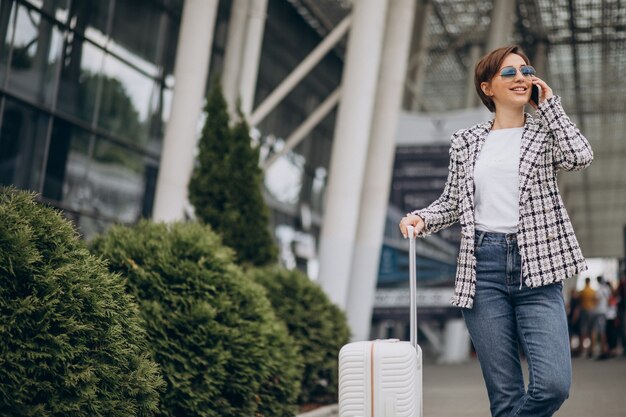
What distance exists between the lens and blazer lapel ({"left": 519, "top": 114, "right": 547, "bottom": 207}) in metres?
3.96

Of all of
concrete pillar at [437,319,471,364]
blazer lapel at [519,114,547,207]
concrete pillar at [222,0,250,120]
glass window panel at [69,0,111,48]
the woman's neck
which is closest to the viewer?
blazer lapel at [519,114,547,207]

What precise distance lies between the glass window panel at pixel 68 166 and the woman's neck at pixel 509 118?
13079mm

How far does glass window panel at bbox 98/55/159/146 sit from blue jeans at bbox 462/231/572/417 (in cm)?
1500

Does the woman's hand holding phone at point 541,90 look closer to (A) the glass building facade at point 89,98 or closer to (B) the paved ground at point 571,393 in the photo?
(B) the paved ground at point 571,393

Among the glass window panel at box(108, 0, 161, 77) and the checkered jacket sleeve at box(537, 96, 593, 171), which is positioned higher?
the glass window panel at box(108, 0, 161, 77)

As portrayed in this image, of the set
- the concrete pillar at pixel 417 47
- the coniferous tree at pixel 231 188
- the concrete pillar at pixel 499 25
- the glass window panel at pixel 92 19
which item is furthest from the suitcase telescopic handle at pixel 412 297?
the concrete pillar at pixel 417 47

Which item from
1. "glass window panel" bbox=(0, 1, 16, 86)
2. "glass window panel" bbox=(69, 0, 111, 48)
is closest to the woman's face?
"glass window panel" bbox=(0, 1, 16, 86)

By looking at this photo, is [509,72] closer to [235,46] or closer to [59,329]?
[59,329]

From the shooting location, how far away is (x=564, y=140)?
3936mm

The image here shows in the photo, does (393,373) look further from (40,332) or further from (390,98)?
(390,98)

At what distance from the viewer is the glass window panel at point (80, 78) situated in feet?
55.5

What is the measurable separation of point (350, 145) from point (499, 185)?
1264cm

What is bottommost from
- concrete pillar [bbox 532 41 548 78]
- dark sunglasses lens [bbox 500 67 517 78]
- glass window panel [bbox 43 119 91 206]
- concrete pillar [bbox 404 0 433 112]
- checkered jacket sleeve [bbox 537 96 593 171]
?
checkered jacket sleeve [bbox 537 96 593 171]

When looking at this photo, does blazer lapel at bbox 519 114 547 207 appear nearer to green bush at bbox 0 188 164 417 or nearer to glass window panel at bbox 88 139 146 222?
green bush at bbox 0 188 164 417
